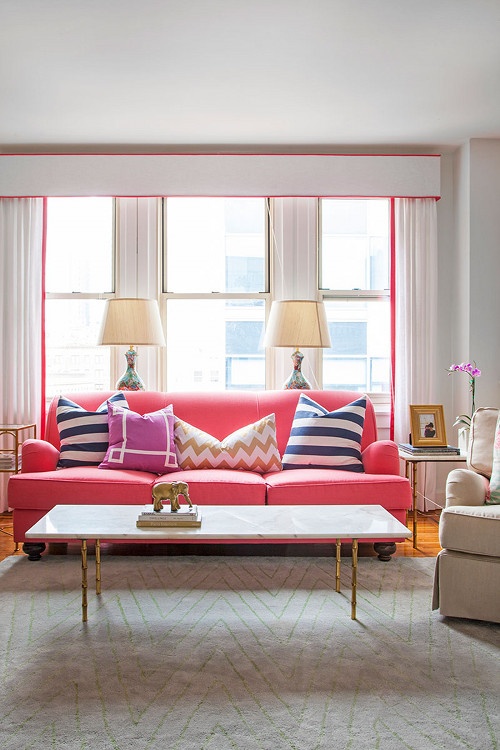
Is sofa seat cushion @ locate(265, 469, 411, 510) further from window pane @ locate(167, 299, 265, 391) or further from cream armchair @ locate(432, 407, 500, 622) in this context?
window pane @ locate(167, 299, 265, 391)

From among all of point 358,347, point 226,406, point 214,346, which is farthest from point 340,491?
point 214,346

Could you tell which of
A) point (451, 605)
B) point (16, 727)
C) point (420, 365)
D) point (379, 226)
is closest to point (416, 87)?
point (379, 226)

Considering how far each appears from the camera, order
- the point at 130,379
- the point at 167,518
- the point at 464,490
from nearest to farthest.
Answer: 1. the point at 167,518
2. the point at 464,490
3. the point at 130,379

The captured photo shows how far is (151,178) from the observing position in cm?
503

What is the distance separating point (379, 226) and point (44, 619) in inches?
141

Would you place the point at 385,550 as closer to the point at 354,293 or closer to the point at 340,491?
the point at 340,491

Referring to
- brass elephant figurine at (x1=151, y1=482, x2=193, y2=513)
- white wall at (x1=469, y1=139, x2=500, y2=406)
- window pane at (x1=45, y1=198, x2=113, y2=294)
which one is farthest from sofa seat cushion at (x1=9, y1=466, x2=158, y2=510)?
white wall at (x1=469, y1=139, x2=500, y2=406)

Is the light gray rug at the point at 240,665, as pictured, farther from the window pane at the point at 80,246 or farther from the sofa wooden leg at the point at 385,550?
the window pane at the point at 80,246

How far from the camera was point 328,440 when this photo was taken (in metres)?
4.17

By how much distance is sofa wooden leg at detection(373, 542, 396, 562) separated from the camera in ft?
12.5

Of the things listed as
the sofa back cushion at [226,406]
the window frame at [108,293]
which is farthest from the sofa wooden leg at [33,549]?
the window frame at [108,293]

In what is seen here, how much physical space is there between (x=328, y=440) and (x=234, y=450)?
0.55m

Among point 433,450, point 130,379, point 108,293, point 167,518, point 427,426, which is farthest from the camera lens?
point 108,293

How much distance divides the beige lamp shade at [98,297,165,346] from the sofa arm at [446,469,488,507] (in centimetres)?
214
